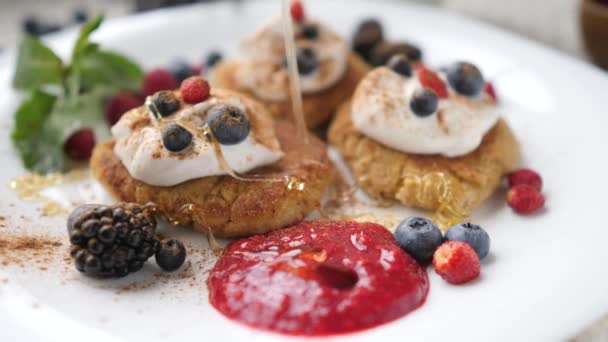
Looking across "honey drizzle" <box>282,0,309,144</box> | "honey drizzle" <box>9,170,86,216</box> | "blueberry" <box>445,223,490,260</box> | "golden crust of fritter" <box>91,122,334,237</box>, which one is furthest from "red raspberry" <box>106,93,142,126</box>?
"blueberry" <box>445,223,490,260</box>

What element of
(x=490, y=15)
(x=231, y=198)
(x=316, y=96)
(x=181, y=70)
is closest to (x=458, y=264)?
(x=231, y=198)

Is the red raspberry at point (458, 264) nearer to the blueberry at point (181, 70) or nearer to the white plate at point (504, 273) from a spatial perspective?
the white plate at point (504, 273)

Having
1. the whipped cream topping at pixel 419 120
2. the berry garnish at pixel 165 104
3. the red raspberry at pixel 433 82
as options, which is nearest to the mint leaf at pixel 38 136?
the berry garnish at pixel 165 104

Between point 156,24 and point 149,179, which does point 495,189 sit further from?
point 156,24

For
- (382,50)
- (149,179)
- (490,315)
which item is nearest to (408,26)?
(382,50)

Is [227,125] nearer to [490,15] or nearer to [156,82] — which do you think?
[156,82]

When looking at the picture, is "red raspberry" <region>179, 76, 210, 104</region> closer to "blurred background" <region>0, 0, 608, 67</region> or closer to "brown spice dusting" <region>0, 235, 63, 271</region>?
"brown spice dusting" <region>0, 235, 63, 271</region>
